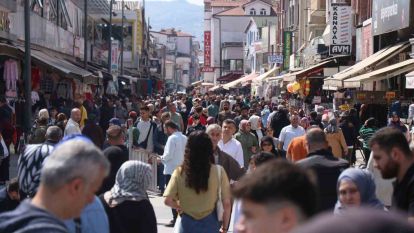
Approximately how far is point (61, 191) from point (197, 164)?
3835 millimetres

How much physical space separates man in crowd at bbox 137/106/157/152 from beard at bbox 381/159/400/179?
35.7 ft

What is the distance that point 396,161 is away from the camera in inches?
217

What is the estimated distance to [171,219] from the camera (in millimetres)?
13203

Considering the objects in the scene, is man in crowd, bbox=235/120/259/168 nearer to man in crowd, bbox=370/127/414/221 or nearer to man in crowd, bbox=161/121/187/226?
man in crowd, bbox=161/121/187/226

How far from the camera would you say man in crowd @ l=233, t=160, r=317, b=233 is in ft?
8.63

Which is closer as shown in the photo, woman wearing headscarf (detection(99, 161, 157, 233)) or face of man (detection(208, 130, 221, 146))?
woman wearing headscarf (detection(99, 161, 157, 233))

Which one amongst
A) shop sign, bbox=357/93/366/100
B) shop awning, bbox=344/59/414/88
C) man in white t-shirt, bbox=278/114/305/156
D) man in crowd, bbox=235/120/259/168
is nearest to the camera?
man in crowd, bbox=235/120/259/168

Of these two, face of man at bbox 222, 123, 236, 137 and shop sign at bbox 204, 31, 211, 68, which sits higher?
shop sign at bbox 204, 31, 211, 68

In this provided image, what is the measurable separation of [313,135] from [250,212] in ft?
17.7

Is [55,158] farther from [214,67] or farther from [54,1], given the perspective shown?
[214,67]

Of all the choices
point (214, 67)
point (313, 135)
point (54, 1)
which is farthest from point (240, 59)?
point (313, 135)

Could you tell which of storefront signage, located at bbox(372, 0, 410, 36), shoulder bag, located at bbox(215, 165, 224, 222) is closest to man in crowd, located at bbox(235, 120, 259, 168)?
shoulder bag, located at bbox(215, 165, 224, 222)

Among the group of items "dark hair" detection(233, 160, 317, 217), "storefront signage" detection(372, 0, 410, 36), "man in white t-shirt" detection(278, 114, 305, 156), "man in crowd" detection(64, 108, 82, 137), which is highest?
"storefront signage" detection(372, 0, 410, 36)

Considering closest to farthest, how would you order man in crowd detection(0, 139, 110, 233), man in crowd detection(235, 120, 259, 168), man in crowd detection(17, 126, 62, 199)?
man in crowd detection(0, 139, 110, 233), man in crowd detection(17, 126, 62, 199), man in crowd detection(235, 120, 259, 168)
